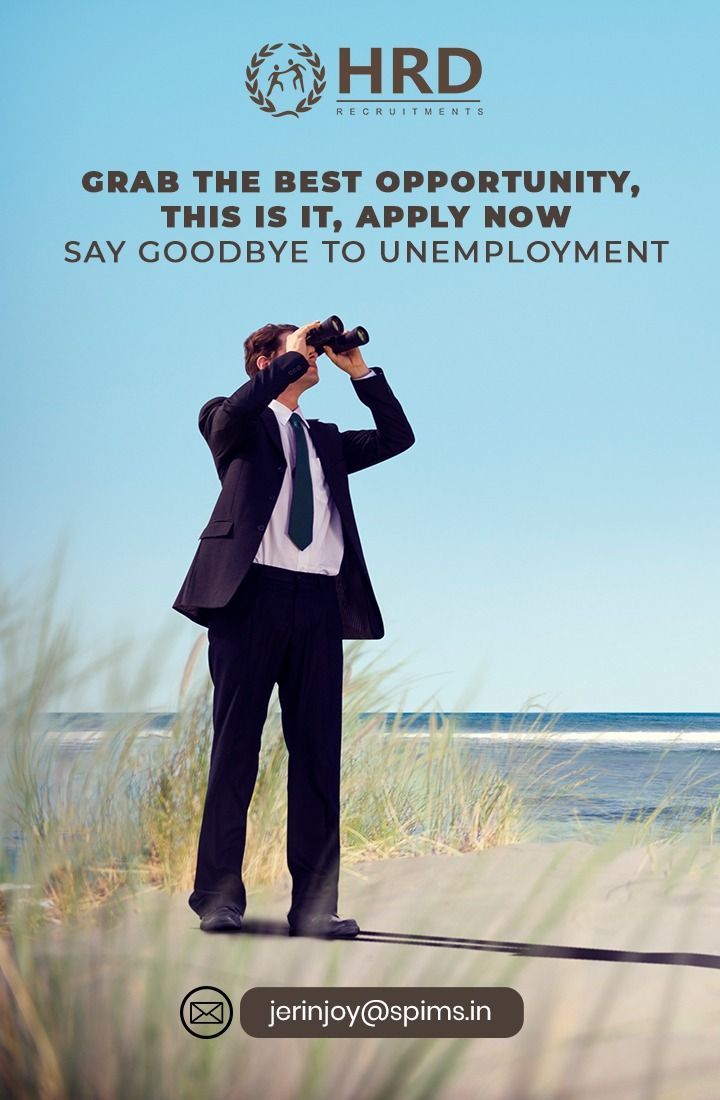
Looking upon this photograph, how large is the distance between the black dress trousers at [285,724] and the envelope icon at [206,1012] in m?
0.35

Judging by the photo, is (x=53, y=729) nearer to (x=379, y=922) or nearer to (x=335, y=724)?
(x=335, y=724)

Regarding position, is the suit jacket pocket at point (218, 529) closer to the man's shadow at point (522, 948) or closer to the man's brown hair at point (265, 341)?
the man's brown hair at point (265, 341)

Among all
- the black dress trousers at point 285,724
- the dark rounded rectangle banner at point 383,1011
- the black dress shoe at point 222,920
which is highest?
the black dress trousers at point 285,724

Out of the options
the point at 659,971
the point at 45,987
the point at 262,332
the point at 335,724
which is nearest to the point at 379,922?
the point at 335,724

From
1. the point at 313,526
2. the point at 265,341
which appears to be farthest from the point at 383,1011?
the point at 265,341

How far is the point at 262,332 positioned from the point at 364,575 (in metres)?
0.62

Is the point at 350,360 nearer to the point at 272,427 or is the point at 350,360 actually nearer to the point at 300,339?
the point at 300,339

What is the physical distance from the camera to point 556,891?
275cm

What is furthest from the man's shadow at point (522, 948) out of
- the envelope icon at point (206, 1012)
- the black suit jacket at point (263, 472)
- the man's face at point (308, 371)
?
the man's face at point (308, 371)

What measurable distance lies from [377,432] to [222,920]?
1128 millimetres

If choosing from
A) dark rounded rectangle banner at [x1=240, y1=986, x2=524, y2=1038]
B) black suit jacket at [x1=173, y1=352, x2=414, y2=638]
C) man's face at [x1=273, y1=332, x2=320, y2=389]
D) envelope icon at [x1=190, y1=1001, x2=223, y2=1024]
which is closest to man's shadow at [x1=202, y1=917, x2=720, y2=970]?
dark rounded rectangle banner at [x1=240, y1=986, x2=524, y2=1038]

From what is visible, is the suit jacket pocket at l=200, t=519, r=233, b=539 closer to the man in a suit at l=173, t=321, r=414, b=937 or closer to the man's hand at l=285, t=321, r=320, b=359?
the man in a suit at l=173, t=321, r=414, b=937

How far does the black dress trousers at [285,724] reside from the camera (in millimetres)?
2365

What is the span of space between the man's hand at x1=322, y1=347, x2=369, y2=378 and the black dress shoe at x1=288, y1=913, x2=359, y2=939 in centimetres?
119
